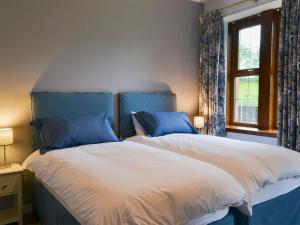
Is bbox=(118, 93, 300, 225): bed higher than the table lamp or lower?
lower

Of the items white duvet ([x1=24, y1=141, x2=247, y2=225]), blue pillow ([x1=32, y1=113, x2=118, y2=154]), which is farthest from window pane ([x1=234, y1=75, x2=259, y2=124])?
white duvet ([x1=24, y1=141, x2=247, y2=225])

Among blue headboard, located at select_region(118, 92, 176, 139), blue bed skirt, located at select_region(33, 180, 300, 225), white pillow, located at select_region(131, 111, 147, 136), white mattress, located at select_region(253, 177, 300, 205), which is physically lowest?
blue bed skirt, located at select_region(33, 180, 300, 225)

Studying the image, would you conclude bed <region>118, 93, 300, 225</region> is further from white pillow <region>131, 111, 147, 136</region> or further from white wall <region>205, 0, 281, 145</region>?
white wall <region>205, 0, 281, 145</region>

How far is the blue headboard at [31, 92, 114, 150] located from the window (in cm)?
199

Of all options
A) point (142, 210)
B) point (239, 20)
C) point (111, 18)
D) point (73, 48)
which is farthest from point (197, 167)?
point (239, 20)

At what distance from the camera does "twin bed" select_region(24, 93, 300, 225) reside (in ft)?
4.56

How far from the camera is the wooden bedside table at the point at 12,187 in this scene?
7.97 ft

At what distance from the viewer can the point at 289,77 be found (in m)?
3.05

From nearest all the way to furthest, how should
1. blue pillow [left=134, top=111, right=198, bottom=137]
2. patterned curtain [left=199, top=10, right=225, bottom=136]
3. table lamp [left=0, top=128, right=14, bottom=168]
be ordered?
table lamp [left=0, top=128, right=14, bottom=168] → blue pillow [left=134, top=111, right=198, bottom=137] → patterned curtain [left=199, top=10, right=225, bottom=136]

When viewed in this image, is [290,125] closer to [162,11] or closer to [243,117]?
[243,117]

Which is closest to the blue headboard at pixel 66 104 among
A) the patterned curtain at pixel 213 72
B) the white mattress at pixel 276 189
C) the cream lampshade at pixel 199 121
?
the cream lampshade at pixel 199 121

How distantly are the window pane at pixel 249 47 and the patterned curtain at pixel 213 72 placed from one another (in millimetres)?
361

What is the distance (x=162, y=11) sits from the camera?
387cm

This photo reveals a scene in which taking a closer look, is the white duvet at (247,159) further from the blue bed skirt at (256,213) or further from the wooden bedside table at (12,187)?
the wooden bedside table at (12,187)
